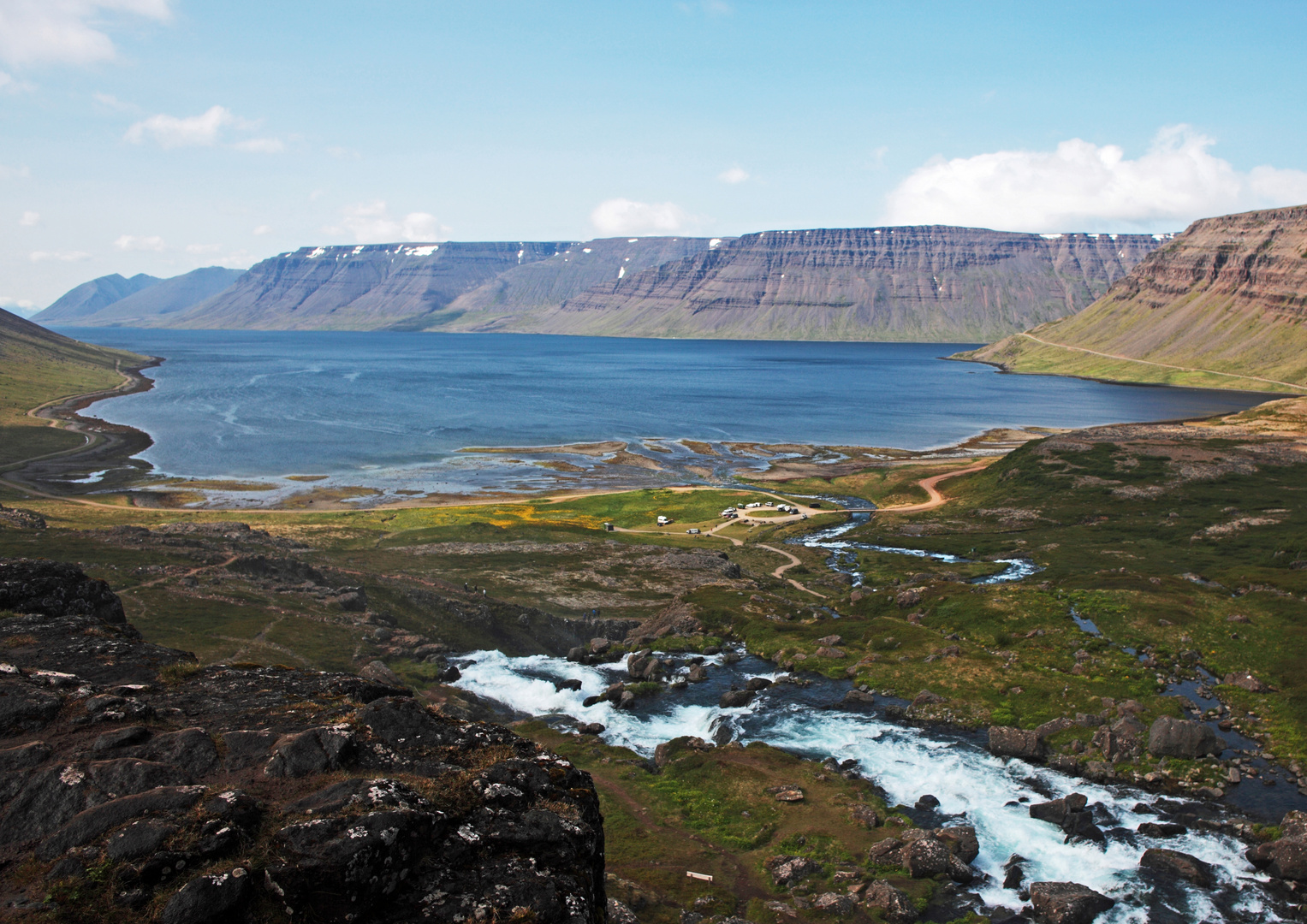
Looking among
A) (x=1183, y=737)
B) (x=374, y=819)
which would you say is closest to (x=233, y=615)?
(x=374, y=819)

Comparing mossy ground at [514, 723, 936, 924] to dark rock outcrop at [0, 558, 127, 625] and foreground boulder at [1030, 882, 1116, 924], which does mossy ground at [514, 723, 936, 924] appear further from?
dark rock outcrop at [0, 558, 127, 625]

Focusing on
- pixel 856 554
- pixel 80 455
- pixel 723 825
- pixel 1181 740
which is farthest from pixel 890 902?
pixel 80 455

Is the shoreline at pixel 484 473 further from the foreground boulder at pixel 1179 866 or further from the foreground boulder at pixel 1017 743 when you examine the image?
the foreground boulder at pixel 1179 866

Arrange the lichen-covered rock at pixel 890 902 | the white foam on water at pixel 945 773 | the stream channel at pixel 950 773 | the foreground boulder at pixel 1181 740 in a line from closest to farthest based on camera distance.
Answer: the lichen-covered rock at pixel 890 902
the stream channel at pixel 950 773
the white foam on water at pixel 945 773
the foreground boulder at pixel 1181 740

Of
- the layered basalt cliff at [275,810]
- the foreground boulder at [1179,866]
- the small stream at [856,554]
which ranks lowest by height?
the small stream at [856,554]

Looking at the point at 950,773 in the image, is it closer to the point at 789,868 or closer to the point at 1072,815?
the point at 1072,815

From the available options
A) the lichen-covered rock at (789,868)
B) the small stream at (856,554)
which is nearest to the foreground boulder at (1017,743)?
the lichen-covered rock at (789,868)

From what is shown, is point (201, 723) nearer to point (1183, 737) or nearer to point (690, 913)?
point (690, 913)
